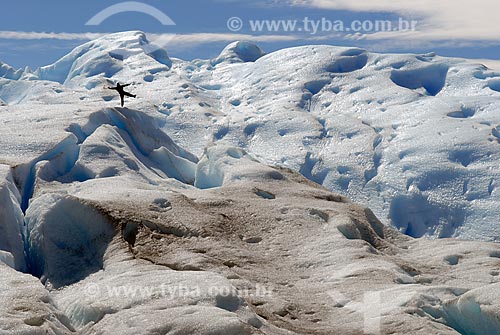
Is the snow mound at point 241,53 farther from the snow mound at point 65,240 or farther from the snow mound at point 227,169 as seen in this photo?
the snow mound at point 65,240

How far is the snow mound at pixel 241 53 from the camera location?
77.9 m

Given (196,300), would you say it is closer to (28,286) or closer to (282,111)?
(28,286)

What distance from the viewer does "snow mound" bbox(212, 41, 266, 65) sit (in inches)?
3066

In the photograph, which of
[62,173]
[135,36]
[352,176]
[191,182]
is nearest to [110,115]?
[191,182]

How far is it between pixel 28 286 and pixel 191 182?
1356cm

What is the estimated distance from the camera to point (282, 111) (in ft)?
174

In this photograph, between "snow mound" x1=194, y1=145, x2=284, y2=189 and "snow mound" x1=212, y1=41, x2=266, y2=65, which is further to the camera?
"snow mound" x1=212, y1=41, x2=266, y2=65

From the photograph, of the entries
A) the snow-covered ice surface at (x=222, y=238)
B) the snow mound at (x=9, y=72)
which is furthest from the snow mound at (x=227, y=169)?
the snow mound at (x=9, y=72)

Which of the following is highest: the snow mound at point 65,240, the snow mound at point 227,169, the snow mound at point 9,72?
the snow mound at point 65,240

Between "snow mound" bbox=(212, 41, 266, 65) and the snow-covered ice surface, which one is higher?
the snow-covered ice surface

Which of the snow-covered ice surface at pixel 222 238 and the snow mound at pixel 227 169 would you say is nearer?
the snow-covered ice surface at pixel 222 238

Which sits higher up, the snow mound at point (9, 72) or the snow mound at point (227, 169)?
the snow mound at point (227, 169)

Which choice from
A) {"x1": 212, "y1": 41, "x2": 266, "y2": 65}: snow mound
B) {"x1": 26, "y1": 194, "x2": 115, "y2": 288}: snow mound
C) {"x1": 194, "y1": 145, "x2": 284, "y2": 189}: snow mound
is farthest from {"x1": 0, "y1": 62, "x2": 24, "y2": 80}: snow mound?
{"x1": 26, "y1": 194, "x2": 115, "y2": 288}: snow mound

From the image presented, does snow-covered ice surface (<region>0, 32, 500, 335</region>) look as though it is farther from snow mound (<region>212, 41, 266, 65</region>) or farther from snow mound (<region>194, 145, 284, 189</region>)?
snow mound (<region>212, 41, 266, 65</region>)
